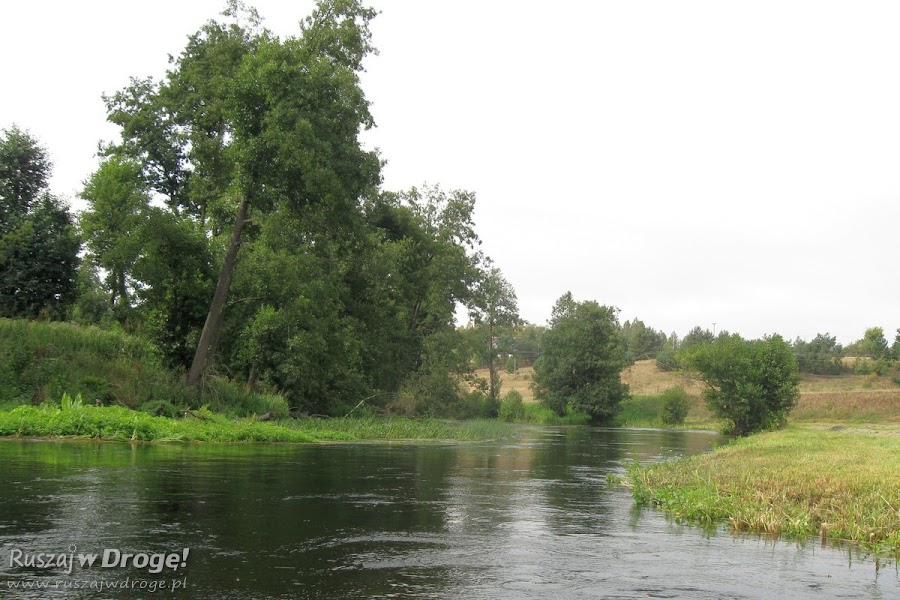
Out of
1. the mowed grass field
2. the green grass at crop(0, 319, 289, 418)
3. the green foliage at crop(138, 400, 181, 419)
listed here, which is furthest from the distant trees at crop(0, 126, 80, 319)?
the mowed grass field

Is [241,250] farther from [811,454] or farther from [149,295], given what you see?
[811,454]

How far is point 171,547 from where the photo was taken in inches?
313

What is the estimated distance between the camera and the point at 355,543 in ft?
29.3

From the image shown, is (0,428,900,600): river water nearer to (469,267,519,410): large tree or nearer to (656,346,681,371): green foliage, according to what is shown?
(469,267,519,410): large tree

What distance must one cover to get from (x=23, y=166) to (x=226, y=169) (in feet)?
Result: 38.1

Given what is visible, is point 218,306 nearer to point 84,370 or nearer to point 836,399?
point 84,370

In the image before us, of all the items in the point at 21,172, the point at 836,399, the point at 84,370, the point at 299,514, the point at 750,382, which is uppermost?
the point at 21,172

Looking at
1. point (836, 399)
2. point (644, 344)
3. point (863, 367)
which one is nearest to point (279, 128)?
point (836, 399)

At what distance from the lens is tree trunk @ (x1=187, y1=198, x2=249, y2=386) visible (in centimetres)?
3058

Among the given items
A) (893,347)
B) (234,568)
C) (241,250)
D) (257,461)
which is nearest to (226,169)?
(241,250)

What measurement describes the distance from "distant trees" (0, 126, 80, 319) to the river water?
68.3 feet

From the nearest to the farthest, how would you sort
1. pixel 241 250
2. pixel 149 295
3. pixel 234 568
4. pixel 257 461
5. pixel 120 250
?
pixel 234 568 → pixel 257 461 → pixel 120 250 → pixel 149 295 → pixel 241 250

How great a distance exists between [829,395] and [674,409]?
59.1ft

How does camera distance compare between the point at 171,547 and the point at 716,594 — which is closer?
the point at 716,594
